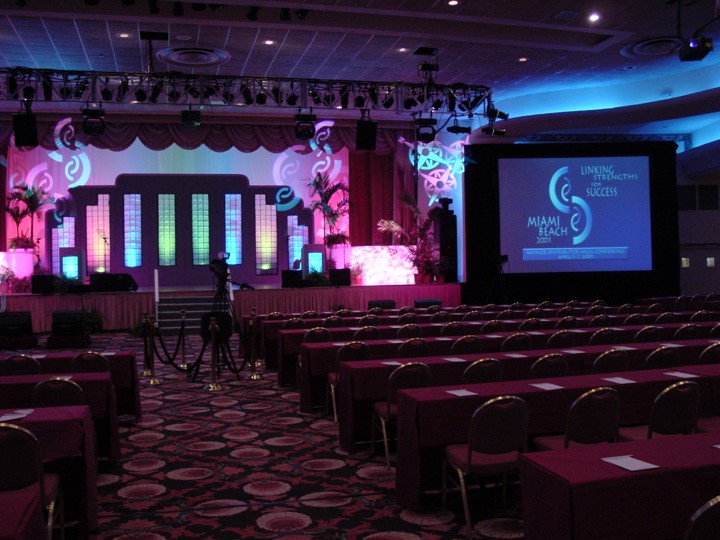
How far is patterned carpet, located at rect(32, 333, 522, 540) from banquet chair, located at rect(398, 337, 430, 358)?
37.2 inches

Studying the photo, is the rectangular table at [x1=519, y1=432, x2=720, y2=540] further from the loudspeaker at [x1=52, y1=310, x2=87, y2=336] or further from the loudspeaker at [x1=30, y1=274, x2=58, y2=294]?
the loudspeaker at [x1=30, y1=274, x2=58, y2=294]

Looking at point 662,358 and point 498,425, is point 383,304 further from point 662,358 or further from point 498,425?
point 498,425

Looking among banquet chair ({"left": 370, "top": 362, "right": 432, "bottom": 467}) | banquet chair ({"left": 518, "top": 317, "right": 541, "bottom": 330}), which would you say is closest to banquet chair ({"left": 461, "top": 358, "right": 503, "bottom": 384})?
banquet chair ({"left": 370, "top": 362, "right": 432, "bottom": 467})

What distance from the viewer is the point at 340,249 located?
1778 cm

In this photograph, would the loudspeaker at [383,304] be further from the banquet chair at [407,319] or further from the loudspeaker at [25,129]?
the loudspeaker at [25,129]

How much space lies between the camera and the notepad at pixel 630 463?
2766 millimetres

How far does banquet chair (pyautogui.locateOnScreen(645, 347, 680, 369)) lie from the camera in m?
5.69

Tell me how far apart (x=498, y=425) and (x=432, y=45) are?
929 cm

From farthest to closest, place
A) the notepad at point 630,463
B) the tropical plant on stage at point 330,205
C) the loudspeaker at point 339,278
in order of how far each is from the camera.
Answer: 1. the tropical plant on stage at point 330,205
2. the loudspeaker at point 339,278
3. the notepad at point 630,463

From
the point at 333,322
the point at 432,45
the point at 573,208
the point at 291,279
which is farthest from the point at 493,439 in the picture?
the point at 573,208

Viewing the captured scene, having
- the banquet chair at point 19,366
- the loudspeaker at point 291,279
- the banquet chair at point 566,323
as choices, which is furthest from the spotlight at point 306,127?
the banquet chair at point 19,366

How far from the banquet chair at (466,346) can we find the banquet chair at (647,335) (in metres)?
1.78

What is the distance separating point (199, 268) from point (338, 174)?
4493 millimetres

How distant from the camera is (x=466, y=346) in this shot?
687 cm
